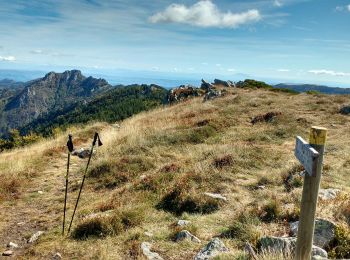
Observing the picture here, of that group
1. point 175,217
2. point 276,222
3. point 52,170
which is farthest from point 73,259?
point 52,170

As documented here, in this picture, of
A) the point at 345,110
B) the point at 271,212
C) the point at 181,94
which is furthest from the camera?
the point at 181,94

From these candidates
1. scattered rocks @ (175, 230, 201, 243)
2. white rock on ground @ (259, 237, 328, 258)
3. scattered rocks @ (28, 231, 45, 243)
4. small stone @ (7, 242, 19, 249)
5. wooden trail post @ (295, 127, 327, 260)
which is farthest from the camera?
scattered rocks @ (28, 231, 45, 243)

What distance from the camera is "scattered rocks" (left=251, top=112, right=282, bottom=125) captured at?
25511 millimetres

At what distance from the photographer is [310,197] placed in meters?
4.97

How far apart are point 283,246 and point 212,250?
1464 mm

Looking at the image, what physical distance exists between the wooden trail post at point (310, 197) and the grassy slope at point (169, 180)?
7.26ft

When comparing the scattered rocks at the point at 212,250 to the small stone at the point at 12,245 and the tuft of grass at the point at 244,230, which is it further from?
the small stone at the point at 12,245

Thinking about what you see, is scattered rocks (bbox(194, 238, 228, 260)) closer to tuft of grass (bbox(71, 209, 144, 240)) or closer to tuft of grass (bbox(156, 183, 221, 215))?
tuft of grass (bbox(71, 209, 144, 240))

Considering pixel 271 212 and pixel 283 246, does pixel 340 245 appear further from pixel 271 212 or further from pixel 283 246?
pixel 271 212

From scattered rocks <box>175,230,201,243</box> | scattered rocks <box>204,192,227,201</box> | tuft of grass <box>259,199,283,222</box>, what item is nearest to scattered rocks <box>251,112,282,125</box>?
scattered rocks <box>204,192,227,201</box>

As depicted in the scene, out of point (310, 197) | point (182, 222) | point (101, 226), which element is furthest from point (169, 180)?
point (310, 197)

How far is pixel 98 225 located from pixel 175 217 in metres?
2.10

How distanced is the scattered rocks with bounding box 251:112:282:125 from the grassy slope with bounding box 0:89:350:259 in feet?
1.85

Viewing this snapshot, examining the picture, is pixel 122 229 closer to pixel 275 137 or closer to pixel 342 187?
pixel 342 187
